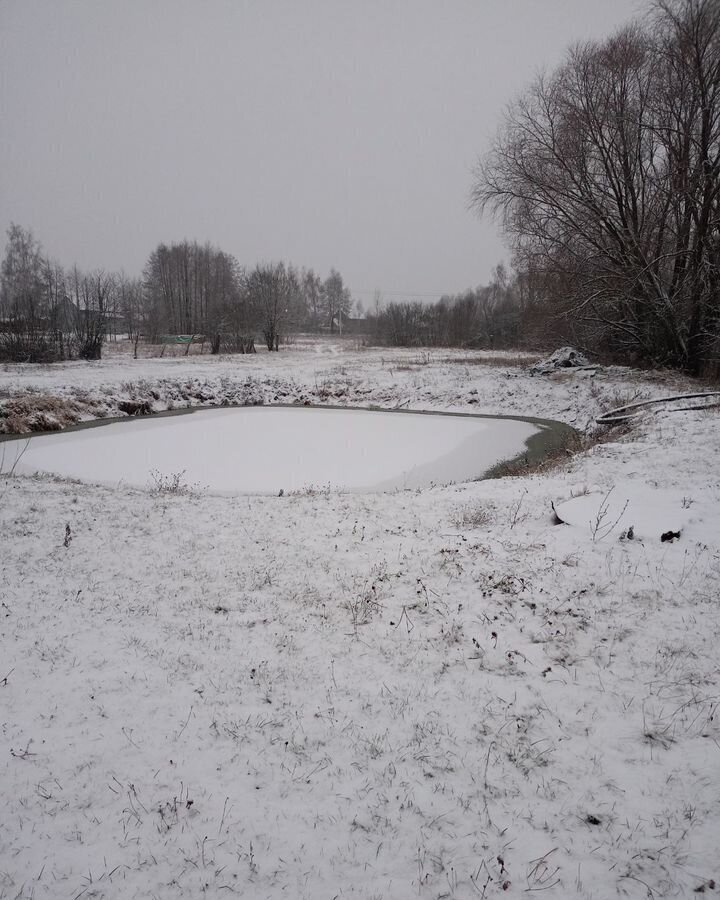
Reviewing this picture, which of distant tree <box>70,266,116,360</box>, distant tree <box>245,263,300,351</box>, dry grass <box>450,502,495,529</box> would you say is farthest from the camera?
distant tree <box>245,263,300,351</box>

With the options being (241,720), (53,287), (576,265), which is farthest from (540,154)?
(53,287)

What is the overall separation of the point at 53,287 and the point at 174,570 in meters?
54.4

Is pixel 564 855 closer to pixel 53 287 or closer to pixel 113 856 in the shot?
pixel 113 856

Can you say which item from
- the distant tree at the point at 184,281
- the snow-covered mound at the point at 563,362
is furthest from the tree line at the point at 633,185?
the distant tree at the point at 184,281

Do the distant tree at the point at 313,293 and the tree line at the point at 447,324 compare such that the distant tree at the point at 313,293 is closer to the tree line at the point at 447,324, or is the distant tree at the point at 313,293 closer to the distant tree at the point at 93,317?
the tree line at the point at 447,324

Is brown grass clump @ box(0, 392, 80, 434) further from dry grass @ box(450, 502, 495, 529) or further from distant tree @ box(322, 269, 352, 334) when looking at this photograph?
distant tree @ box(322, 269, 352, 334)

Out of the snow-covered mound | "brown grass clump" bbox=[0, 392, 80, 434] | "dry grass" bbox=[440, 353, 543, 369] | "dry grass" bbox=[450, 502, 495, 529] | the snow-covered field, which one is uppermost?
"dry grass" bbox=[440, 353, 543, 369]

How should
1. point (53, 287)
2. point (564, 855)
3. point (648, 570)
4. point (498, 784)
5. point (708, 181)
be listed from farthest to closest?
point (53, 287), point (708, 181), point (648, 570), point (498, 784), point (564, 855)

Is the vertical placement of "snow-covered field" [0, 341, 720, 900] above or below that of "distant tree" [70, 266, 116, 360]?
below

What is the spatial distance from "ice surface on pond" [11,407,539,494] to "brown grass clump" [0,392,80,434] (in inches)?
65.8

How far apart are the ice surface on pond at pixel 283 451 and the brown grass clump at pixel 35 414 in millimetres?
1671

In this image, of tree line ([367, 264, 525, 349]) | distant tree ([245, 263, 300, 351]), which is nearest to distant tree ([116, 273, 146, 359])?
distant tree ([245, 263, 300, 351])

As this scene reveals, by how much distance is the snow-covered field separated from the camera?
264 centimetres

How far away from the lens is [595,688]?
12.5ft
